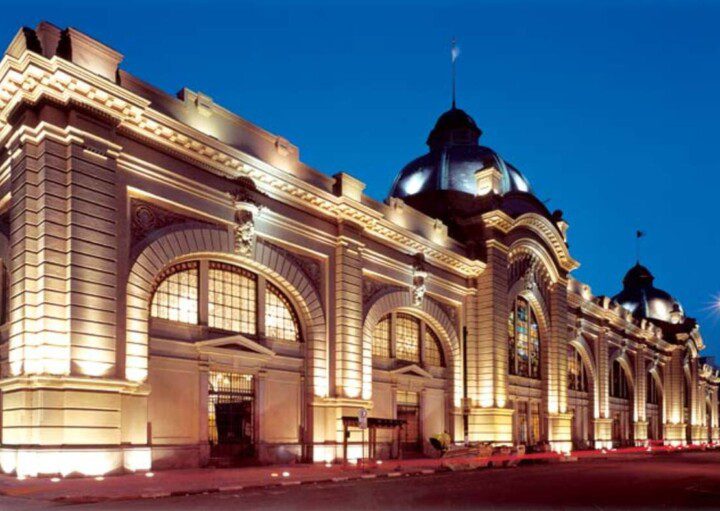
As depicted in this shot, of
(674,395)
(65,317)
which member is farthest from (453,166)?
(674,395)

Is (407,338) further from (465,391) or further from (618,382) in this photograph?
(618,382)

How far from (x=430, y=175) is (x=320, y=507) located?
140ft

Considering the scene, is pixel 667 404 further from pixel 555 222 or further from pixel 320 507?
pixel 320 507

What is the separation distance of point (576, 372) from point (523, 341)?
44.0 feet

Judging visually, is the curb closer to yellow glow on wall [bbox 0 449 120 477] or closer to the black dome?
yellow glow on wall [bbox 0 449 120 477]

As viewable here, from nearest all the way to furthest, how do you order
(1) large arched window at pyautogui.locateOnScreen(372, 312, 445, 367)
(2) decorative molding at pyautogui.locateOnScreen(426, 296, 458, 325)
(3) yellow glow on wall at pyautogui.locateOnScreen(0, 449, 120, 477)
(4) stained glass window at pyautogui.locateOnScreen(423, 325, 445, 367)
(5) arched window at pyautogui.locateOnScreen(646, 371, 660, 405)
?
(3) yellow glow on wall at pyautogui.locateOnScreen(0, 449, 120, 477) → (1) large arched window at pyautogui.locateOnScreen(372, 312, 445, 367) → (4) stained glass window at pyautogui.locateOnScreen(423, 325, 445, 367) → (2) decorative molding at pyautogui.locateOnScreen(426, 296, 458, 325) → (5) arched window at pyautogui.locateOnScreen(646, 371, 660, 405)

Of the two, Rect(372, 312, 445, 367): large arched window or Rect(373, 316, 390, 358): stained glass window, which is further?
Rect(372, 312, 445, 367): large arched window

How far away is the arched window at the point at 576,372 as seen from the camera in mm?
60844

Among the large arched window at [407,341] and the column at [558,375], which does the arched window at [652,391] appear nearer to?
the column at [558,375]

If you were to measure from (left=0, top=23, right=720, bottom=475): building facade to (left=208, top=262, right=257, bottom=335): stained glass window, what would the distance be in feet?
0.25

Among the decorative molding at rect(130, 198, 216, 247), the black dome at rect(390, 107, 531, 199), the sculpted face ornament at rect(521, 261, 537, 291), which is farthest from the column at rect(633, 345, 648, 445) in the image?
the decorative molding at rect(130, 198, 216, 247)

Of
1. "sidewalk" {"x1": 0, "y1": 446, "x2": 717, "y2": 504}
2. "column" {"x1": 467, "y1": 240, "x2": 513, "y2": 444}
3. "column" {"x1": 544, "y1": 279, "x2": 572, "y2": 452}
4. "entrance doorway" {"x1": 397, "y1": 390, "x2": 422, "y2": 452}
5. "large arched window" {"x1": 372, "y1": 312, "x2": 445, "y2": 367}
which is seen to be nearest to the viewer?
"sidewalk" {"x1": 0, "y1": 446, "x2": 717, "y2": 504}

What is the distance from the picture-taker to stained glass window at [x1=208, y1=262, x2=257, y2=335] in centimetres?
2909

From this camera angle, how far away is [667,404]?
287 ft
